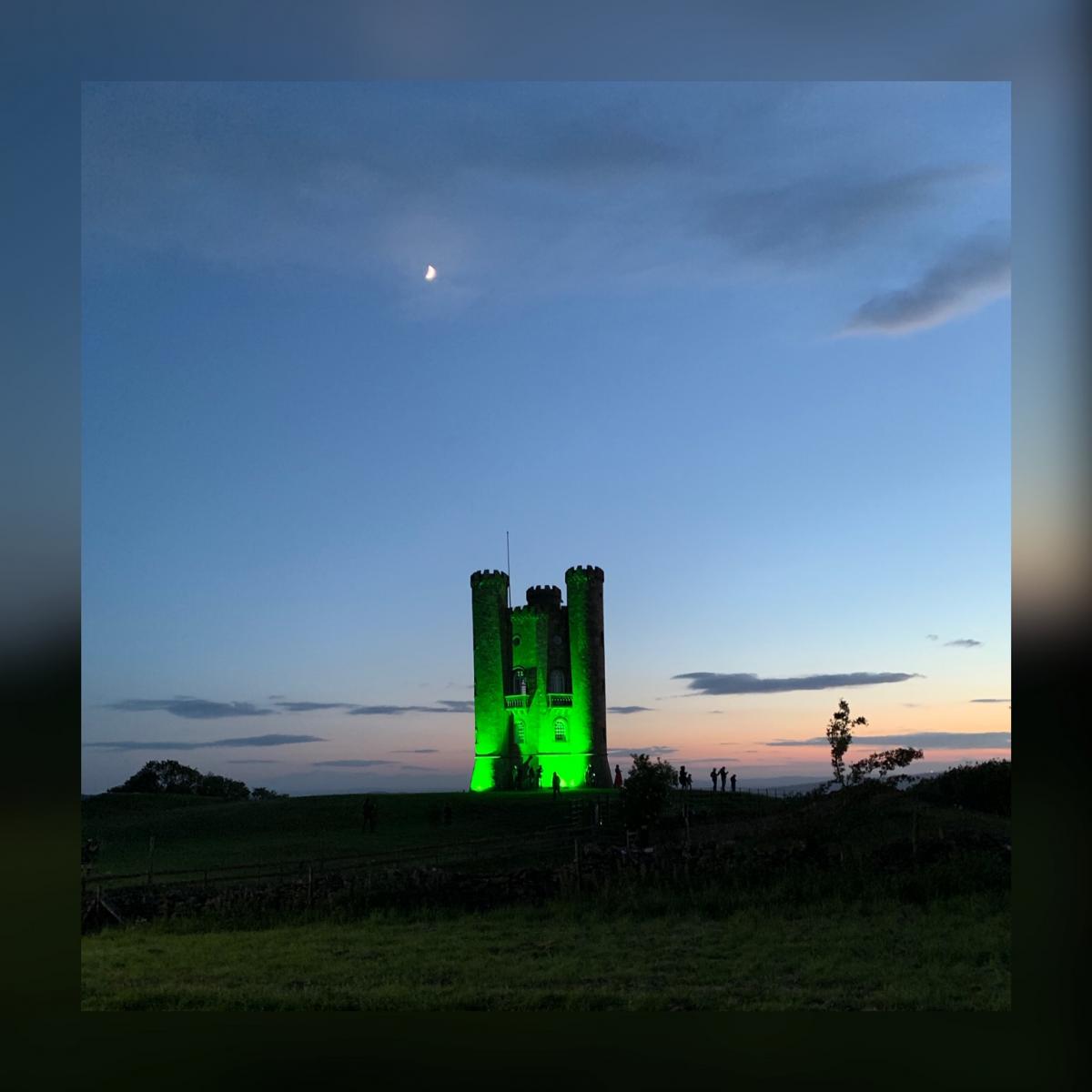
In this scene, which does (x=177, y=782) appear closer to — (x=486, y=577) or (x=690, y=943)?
(x=486, y=577)

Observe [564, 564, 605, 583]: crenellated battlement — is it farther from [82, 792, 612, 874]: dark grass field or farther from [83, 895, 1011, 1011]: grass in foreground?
[83, 895, 1011, 1011]: grass in foreground

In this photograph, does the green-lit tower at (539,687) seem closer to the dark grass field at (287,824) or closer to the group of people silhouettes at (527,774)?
the group of people silhouettes at (527,774)

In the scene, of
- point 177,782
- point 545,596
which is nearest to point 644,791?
point 545,596

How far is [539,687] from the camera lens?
3756cm

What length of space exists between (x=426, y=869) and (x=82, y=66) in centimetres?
1105

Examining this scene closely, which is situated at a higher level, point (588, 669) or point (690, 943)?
point (588, 669)

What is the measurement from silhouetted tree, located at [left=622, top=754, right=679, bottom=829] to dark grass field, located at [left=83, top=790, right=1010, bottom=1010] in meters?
4.83

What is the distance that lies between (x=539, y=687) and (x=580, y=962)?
26708 millimetres

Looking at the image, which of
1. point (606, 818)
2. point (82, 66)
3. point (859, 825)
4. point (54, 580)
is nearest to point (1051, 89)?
point (82, 66)

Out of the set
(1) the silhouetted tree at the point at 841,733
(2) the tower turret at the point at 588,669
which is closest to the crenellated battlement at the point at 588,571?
(2) the tower turret at the point at 588,669

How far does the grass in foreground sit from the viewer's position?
9.47 m

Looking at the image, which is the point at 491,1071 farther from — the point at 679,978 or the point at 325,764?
the point at 325,764

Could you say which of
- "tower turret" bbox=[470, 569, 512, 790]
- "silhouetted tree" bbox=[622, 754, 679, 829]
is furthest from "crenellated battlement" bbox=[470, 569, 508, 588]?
"silhouetted tree" bbox=[622, 754, 679, 829]

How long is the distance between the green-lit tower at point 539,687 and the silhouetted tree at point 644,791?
41.9 ft
